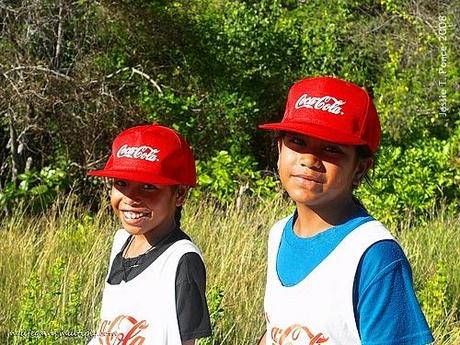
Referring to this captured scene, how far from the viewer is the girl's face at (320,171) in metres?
2.44

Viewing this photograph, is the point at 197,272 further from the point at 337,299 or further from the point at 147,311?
the point at 337,299

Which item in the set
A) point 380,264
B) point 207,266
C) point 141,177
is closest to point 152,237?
point 141,177

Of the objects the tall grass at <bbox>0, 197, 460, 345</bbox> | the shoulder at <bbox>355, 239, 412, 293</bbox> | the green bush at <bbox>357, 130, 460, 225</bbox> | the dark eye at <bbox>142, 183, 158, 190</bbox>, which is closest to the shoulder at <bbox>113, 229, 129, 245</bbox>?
the dark eye at <bbox>142, 183, 158, 190</bbox>

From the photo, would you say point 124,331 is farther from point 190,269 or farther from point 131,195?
point 131,195

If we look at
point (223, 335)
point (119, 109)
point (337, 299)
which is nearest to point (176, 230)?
point (337, 299)

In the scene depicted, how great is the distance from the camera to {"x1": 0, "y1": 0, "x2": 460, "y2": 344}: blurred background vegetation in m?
8.34

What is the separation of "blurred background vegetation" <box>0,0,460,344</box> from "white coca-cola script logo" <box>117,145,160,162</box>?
449 cm

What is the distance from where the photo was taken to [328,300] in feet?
7.58

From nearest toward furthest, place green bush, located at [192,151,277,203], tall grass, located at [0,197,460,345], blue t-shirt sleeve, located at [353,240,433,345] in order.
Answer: blue t-shirt sleeve, located at [353,240,433,345] → tall grass, located at [0,197,460,345] → green bush, located at [192,151,277,203]

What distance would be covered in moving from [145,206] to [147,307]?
1.20ft

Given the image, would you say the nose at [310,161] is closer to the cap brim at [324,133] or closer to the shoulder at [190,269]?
the cap brim at [324,133]

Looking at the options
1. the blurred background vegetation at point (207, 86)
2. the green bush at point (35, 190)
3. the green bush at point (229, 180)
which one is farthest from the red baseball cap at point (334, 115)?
the green bush at point (35, 190)

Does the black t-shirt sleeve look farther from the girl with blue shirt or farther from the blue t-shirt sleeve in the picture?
the blue t-shirt sleeve

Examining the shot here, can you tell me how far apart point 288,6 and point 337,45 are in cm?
130
